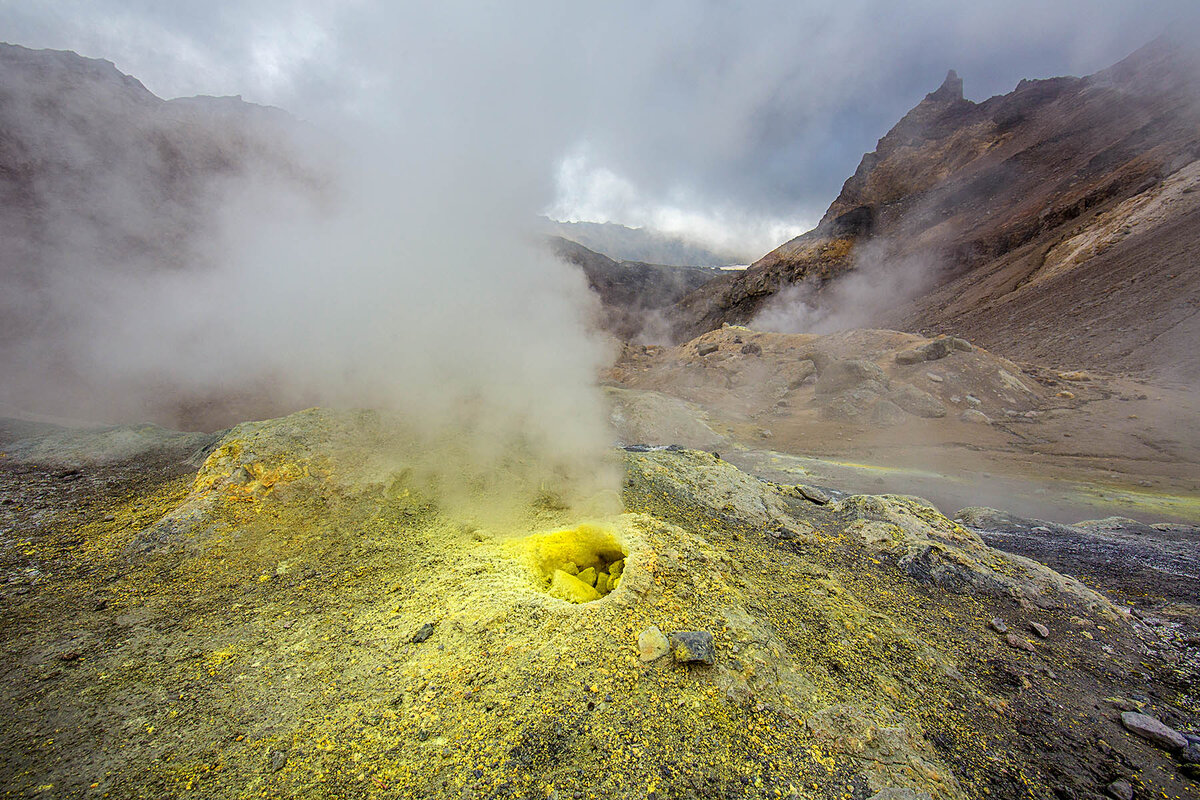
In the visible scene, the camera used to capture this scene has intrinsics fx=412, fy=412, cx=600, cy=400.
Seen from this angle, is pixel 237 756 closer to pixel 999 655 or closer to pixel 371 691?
pixel 371 691

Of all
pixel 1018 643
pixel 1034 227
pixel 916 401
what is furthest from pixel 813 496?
pixel 1034 227

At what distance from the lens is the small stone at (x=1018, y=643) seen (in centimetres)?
307

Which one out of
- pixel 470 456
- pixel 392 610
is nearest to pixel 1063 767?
pixel 392 610

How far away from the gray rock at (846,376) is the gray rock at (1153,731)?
13380mm

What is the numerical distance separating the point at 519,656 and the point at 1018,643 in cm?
370

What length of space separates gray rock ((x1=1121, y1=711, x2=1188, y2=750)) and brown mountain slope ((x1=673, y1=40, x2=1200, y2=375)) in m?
19.5

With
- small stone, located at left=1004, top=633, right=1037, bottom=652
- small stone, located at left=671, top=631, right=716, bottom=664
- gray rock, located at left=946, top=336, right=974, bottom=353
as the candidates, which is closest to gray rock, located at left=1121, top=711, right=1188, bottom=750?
small stone, located at left=1004, top=633, right=1037, bottom=652

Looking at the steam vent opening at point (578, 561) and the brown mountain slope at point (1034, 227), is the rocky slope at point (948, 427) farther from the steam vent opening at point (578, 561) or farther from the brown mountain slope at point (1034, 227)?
the steam vent opening at point (578, 561)

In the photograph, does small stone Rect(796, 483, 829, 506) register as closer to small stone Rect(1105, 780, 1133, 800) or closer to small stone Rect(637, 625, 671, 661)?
small stone Rect(1105, 780, 1133, 800)

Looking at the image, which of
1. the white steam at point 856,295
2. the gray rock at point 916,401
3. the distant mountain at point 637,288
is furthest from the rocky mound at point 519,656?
the distant mountain at point 637,288

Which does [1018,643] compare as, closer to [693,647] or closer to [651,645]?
[693,647]

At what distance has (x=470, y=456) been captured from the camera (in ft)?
16.1

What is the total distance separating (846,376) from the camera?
14828 millimetres

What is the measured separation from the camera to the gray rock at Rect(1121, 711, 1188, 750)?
2.36m
